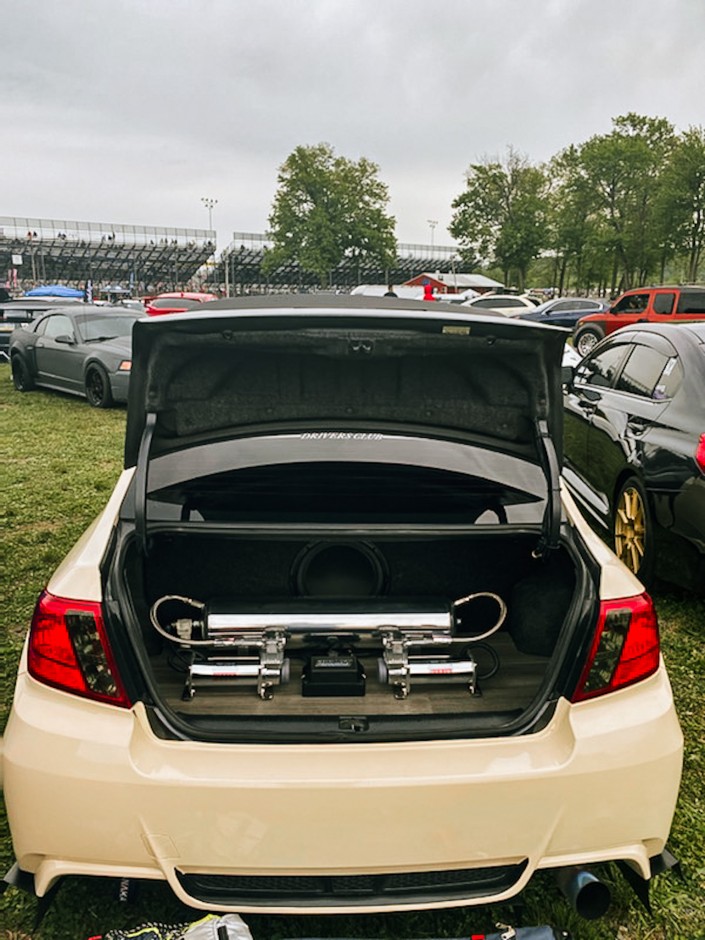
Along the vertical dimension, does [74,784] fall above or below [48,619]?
below

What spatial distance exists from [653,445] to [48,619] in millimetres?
3256

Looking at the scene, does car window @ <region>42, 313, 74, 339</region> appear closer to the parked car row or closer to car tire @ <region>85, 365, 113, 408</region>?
car tire @ <region>85, 365, 113, 408</region>

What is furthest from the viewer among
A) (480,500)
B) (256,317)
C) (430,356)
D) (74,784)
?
(480,500)

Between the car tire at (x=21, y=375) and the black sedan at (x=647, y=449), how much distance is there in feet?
33.4

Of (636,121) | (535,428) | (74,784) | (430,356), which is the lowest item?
(74,784)

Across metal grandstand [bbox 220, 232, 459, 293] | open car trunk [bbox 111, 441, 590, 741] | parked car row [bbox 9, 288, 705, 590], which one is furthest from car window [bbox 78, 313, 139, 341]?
metal grandstand [bbox 220, 232, 459, 293]

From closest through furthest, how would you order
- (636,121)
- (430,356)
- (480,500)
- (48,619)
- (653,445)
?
(48,619) < (430,356) < (480,500) < (653,445) < (636,121)

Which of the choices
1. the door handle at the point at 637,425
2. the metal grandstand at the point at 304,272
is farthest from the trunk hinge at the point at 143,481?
the metal grandstand at the point at 304,272

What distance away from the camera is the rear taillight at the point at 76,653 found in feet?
5.41

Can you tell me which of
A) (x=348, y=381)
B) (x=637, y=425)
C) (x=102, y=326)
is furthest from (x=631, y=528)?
(x=102, y=326)

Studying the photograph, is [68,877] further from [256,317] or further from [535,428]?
[535,428]

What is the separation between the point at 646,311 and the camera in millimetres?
18172

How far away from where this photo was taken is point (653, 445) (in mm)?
3850

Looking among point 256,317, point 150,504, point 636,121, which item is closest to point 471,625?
point 150,504
